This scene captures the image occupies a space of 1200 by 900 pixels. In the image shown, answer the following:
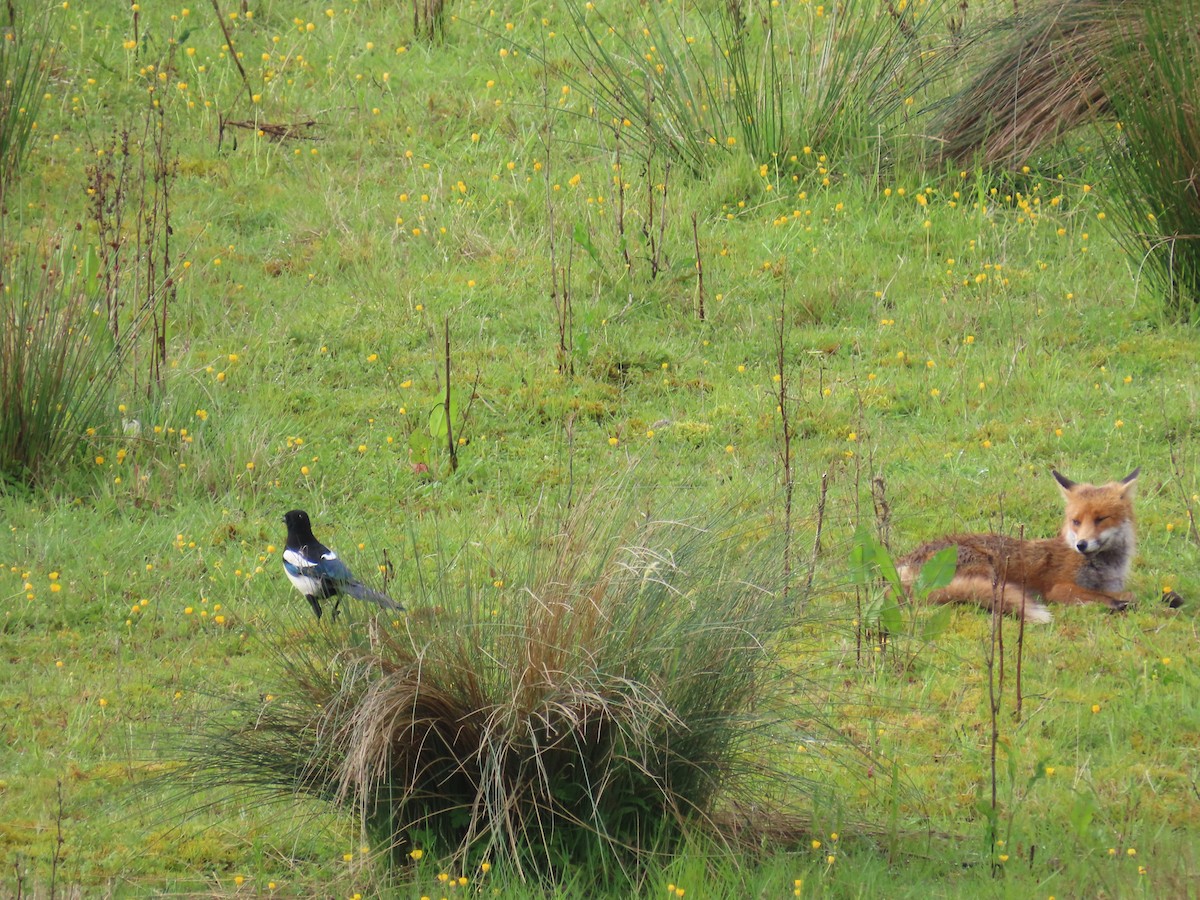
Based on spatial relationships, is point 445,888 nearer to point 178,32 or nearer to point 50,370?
point 50,370

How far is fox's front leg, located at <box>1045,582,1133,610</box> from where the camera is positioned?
531 cm

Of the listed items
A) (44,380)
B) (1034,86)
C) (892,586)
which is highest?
(1034,86)

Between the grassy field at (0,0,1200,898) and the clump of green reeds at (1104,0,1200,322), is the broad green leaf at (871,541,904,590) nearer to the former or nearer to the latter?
the grassy field at (0,0,1200,898)

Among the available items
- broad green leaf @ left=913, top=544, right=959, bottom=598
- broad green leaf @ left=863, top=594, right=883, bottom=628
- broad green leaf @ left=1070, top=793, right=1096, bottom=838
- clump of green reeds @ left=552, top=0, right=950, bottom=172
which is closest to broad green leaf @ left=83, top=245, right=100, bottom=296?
clump of green reeds @ left=552, top=0, right=950, bottom=172

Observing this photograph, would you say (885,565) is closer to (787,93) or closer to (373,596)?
(373,596)

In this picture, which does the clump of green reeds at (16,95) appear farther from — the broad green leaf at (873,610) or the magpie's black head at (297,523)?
the broad green leaf at (873,610)

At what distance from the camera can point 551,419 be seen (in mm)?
7117

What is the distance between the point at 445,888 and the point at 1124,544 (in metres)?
3.04

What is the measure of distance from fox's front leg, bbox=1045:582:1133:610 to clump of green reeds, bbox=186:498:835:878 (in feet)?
6.59

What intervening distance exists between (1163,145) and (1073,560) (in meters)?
2.90

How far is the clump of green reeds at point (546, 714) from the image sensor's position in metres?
3.56

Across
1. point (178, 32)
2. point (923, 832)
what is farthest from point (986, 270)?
point (178, 32)

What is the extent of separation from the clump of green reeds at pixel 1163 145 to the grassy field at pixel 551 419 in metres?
0.26

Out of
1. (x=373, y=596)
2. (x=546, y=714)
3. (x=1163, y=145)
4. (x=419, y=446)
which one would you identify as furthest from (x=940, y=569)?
(x=1163, y=145)
